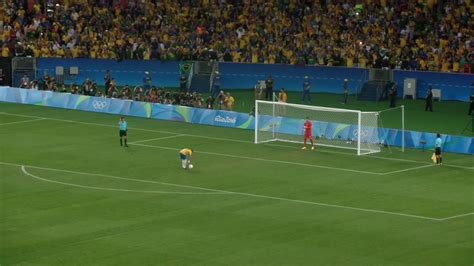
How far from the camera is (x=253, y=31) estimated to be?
8100cm

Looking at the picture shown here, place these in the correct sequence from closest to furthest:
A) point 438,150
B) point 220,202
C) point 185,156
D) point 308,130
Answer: point 220,202, point 185,156, point 438,150, point 308,130

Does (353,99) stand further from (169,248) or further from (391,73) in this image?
(169,248)

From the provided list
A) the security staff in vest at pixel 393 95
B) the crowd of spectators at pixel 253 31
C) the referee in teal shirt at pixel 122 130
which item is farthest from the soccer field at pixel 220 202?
the crowd of spectators at pixel 253 31

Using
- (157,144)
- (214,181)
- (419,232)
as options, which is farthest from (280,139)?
(419,232)

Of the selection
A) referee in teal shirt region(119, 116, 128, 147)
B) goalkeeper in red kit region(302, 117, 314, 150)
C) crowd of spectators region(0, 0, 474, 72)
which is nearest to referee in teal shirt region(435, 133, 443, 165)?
goalkeeper in red kit region(302, 117, 314, 150)

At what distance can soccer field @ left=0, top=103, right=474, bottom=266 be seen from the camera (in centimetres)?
3856

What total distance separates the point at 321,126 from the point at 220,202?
15.5m

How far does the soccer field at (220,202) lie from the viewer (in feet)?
127

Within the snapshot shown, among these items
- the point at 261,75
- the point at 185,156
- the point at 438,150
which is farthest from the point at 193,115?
the point at 438,150

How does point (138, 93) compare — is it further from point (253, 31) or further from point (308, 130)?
point (308, 130)

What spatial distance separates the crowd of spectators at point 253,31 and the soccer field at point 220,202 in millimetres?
15098

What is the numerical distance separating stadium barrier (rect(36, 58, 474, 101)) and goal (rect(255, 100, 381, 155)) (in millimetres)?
12276

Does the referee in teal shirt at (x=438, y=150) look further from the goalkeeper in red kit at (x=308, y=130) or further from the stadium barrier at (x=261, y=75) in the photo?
the stadium barrier at (x=261, y=75)

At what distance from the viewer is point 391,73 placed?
2911 inches
